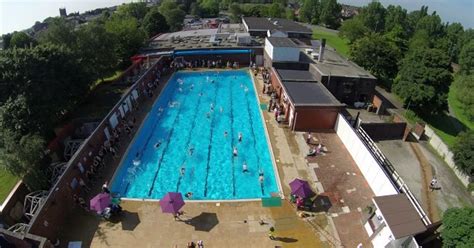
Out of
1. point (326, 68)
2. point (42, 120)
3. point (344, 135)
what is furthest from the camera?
point (326, 68)

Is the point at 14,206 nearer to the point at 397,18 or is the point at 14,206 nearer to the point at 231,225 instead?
the point at 231,225

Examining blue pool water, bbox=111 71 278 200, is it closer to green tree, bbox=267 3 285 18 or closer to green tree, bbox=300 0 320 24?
green tree, bbox=267 3 285 18

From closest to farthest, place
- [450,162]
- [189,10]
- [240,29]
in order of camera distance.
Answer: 1. [450,162]
2. [240,29]
3. [189,10]

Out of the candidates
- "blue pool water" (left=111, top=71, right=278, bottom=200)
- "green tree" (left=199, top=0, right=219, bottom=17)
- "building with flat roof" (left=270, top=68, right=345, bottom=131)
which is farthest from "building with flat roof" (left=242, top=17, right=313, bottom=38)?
"green tree" (left=199, top=0, right=219, bottom=17)

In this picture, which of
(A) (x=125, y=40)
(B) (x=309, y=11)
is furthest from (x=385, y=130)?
(B) (x=309, y=11)

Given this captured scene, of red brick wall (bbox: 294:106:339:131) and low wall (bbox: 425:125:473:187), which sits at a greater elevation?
red brick wall (bbox: 294:106:339:131)

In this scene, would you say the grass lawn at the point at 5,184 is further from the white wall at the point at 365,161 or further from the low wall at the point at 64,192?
the white wall at the point at 365,161

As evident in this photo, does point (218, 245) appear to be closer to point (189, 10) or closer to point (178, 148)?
point (178, 148)

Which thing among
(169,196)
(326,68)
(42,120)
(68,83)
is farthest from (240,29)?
(169,196)
